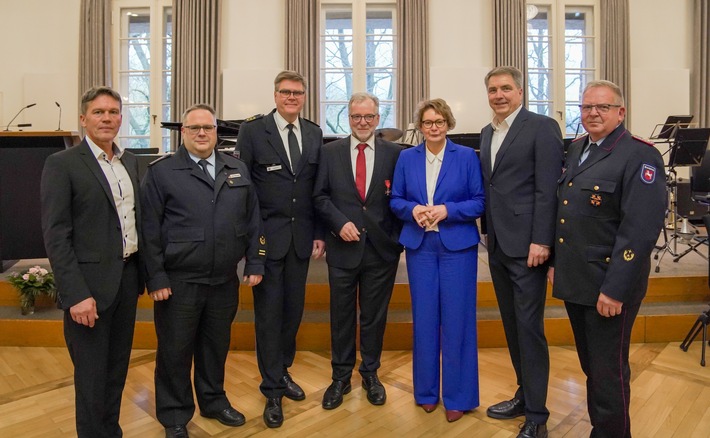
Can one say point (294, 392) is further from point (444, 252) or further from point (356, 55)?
point (356, 55)

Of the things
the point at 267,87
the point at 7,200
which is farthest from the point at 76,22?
the point at 7,200

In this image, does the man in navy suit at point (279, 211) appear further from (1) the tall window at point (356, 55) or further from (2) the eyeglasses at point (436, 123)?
(1) the tall window at point (356, 55)

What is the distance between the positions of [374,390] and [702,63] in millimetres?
7960

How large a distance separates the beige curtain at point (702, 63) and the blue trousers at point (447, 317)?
23.5ft

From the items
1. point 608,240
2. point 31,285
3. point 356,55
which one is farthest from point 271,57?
point 608,240

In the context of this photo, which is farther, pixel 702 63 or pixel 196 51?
pixel 702 63

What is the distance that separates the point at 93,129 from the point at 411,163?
4.54 feet

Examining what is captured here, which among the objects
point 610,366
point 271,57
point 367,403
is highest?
point 271,57

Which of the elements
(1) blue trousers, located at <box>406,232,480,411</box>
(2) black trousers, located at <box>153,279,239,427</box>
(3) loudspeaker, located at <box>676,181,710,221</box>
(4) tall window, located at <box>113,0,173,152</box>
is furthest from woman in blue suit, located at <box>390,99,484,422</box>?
(4) tall window, located at <box>113,0,173,152</box>

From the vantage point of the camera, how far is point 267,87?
7074 millimetres

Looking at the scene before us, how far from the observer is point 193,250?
1935 mm

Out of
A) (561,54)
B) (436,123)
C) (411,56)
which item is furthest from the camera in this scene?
(561,54)

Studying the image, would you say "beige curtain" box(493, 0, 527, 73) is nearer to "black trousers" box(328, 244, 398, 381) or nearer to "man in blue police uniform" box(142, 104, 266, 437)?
"black trousers" box(328, 244, 398, 381)

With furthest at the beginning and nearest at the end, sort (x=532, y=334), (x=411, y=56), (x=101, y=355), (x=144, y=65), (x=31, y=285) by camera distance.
Answer: (x=144, y=65), (x=411, y=56), (x=31, y=285), (x=532, y=334), (x=101, y=355)
